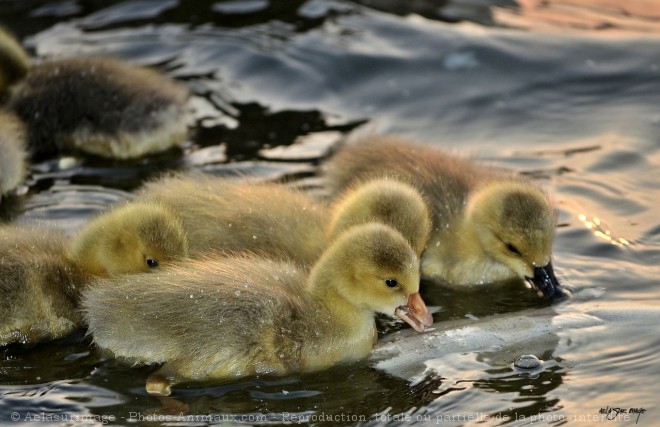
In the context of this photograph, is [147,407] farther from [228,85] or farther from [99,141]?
[228,85]

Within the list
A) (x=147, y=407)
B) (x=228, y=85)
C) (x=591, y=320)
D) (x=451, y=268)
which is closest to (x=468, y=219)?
(x=451, y=268)

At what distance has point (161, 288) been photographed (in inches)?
165

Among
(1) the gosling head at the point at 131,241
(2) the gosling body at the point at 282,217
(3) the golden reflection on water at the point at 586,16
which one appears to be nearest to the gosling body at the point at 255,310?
(1) the gosling head at the point at 131,241

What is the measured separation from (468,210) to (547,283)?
0.51 m

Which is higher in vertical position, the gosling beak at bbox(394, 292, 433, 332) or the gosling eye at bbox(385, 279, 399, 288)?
the gosling eye at bbox(385, 279, 399, 288)

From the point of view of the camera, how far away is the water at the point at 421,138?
4.09m

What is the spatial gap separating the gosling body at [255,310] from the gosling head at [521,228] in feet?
2.43

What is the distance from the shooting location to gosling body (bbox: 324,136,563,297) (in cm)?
492

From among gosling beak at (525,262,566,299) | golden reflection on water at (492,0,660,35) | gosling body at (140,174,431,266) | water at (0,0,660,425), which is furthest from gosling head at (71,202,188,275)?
golden reflection on water at (492,0,660,35)

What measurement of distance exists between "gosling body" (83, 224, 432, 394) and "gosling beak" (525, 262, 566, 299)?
0.71 meters

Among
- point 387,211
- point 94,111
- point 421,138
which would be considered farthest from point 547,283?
point 94,111

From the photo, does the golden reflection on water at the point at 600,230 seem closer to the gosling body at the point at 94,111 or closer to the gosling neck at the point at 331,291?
the gosling neck at the point at 331,291

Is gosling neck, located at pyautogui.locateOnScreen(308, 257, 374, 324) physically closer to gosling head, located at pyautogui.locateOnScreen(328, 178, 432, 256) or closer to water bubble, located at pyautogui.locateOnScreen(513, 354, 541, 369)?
gosling head, located at pyautogui.locateOnScreen(328, 178, 432, 256)

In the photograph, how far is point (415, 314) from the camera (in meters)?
4.40
